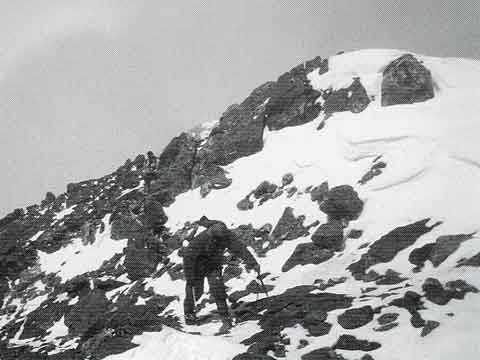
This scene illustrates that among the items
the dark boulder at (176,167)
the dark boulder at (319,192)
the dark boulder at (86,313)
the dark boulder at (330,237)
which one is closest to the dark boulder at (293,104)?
the dark boulder at (176,167)

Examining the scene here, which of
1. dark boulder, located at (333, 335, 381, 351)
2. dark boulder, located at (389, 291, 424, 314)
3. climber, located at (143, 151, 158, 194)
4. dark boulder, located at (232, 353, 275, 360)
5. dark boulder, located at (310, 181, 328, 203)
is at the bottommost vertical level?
dark boulder, located at (333, 335, 381, 351)

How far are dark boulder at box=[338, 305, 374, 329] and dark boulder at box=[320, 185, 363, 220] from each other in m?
8.15

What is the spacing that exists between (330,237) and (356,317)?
7209 mm

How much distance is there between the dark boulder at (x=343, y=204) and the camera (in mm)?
16969

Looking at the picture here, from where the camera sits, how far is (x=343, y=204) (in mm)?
17156

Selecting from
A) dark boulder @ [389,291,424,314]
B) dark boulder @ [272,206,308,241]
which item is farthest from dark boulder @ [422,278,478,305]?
dark boulder @ [272,206,308,241]

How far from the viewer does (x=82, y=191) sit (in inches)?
1663

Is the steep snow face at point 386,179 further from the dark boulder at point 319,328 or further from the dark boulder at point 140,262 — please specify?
the dark boulder at point 140,262

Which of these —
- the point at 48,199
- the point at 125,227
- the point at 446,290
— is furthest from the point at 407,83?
the point at 48,199

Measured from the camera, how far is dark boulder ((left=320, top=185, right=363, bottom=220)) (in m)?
17.0

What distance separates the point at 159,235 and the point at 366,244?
12719 mm

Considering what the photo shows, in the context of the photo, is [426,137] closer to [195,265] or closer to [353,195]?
[353,195]

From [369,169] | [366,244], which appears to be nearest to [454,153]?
[369,169]

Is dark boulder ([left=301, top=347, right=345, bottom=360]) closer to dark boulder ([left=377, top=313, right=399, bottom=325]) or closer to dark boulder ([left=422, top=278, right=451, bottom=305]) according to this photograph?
dark boulder ([left=377, top=313, right=399, bottom=325])
